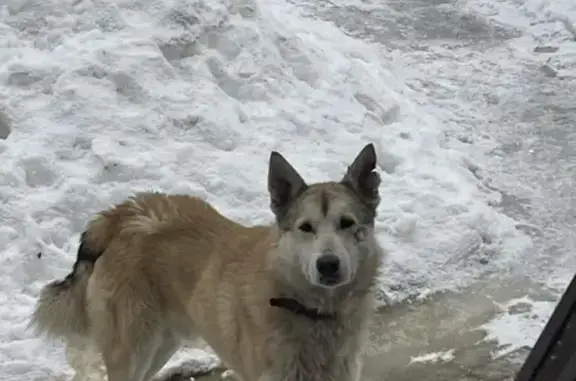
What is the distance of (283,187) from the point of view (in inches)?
163

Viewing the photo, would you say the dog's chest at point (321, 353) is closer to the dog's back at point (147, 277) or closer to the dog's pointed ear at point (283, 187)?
the dog's back at point (147, 277)

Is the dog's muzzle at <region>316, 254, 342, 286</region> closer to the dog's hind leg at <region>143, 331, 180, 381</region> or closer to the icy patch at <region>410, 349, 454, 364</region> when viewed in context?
the dog's hind leg at <region>143, 331, 180, 381</region>

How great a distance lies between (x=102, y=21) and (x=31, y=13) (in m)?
0.64

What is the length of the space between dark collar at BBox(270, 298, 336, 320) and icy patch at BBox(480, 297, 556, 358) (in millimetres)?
1644

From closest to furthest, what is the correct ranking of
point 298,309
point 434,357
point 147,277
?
point 298,309
point 147,277
point 434,357

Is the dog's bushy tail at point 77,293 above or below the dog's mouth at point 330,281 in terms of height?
below

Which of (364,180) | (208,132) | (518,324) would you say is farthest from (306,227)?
(208,132)

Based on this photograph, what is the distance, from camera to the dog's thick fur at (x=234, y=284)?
4016 millimetres

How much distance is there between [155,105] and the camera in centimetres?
744

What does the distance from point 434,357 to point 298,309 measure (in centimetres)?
153

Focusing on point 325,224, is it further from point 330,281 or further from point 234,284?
point 234,284

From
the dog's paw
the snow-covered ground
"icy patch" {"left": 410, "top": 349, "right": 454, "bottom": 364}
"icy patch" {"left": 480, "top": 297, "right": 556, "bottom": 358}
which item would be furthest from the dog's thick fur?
"icy patch" {"left": 480, "top": 297, "right": 556, "bottom": 358}

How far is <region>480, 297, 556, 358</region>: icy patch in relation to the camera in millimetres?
5399

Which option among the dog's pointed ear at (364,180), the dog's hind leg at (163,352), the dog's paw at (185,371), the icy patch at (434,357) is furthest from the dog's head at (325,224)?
the icy patch at (434,357)
